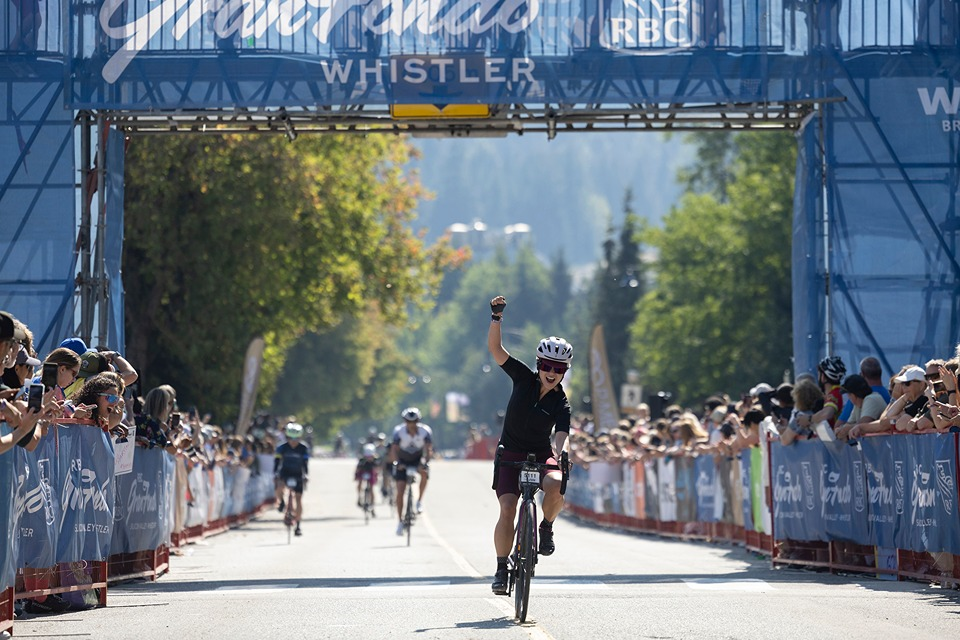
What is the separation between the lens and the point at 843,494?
17.3 metres

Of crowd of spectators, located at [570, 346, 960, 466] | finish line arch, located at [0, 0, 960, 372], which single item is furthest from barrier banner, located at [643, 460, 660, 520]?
finish line arch, located at [0, 0, 960, 372]

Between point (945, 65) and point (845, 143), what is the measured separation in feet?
4.85

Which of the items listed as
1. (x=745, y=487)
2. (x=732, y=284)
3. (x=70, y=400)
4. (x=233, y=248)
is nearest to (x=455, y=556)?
(x=745, y=487)

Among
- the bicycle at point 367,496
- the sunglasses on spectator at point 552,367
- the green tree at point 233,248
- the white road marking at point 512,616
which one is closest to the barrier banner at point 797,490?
the white road marking at point 512,616

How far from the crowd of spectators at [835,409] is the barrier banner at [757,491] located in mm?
261

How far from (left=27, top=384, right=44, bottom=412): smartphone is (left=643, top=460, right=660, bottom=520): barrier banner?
19.3 m

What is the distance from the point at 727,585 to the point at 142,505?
5570 millimetres

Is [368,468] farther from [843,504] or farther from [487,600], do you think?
[487,600]

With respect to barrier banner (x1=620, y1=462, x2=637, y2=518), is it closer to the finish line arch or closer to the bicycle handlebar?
the finish line arch

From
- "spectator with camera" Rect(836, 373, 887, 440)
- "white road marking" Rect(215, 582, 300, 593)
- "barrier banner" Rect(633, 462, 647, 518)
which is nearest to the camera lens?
"white road marking" Rect(215, 582, 300, 593)

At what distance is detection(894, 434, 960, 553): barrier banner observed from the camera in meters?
14.3

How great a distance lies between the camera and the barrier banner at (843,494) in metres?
16.9

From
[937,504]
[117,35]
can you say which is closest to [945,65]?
[937,504]

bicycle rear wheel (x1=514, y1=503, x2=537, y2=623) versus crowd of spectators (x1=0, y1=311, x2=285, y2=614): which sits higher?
crowd of spectators (x1=0, y1=311, x2=285, y2=614)
